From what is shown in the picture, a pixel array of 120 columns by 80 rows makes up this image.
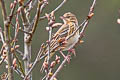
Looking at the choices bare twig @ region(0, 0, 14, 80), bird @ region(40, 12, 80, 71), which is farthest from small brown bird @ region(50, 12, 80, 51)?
bare twig @ region(0, 0, 14, 80)

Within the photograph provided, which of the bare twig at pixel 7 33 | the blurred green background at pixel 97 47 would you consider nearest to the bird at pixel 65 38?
the bare twig at pixel 7 33

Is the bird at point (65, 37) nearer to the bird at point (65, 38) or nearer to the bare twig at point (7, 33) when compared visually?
the bird at point (65, 38)

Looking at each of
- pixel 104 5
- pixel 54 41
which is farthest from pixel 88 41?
pixel 54 41

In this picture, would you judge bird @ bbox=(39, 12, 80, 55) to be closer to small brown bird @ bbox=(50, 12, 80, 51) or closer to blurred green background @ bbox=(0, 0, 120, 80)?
small brown bird @ bbox=(50, 12, 80, 51)

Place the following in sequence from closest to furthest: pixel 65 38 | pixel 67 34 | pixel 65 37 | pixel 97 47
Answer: pixel 65 38 → pixel 65 37 → pixel 67 34 → pixel 97 47

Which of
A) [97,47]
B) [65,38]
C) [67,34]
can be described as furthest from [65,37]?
[97,47]

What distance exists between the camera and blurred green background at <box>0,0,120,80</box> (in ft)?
69.7

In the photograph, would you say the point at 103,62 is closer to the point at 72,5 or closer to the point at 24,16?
the point at 72,5

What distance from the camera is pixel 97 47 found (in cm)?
2245

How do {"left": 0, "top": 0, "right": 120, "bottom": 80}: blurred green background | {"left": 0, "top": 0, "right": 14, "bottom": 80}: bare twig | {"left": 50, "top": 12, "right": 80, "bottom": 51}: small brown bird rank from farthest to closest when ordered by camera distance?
{"left": 0, "top": 0, "right": 120, "bottom": 80}: blurred green background
{"left": 50, "top": 12, "right": 80, "bottom": 51}: small brown bird
{"left": 0, "top": 0, "right": 14, "bottom": 80}: bare twig

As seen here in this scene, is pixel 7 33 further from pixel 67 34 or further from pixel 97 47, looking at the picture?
pixel 97 47

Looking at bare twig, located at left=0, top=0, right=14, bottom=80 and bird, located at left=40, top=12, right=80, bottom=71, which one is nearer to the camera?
bare twig, located at left=0, top=0, right=14, bottom=80

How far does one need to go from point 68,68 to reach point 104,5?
3794 mm

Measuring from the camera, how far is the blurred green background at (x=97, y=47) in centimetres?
2123
